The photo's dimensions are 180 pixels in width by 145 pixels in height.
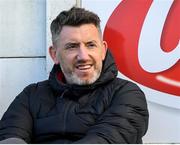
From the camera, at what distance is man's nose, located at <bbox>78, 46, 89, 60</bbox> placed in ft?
7.02

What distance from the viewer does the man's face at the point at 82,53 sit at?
84.7 inches

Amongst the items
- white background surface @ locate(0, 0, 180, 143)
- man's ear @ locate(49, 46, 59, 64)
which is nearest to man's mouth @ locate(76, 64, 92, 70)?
man's ear @ locate(49, 46, 59, 64)

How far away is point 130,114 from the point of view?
6.43 ft

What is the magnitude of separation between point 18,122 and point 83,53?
0.45 meters

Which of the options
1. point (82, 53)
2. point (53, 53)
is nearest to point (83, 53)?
point (82, 53)

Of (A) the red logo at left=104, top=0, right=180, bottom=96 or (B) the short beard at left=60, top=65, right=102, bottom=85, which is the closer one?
(B) the short beard at left=60, top=65, right=102, bottom=85

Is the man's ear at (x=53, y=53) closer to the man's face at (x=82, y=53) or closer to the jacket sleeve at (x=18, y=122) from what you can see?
the man's face at (x=82, y=53)

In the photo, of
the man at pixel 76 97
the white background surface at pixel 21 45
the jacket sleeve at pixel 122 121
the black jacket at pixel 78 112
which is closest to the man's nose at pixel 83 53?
the man at pixel 76 97

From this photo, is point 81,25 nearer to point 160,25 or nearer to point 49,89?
point 49,89

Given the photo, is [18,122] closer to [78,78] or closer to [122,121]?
[78,78]

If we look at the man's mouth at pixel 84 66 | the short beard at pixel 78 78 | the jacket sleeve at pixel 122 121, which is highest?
the man's mouth at pixel 84 66

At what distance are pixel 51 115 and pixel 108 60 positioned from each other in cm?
38

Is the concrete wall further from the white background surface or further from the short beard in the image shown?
the short beard

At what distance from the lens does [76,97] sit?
7.04 ft
